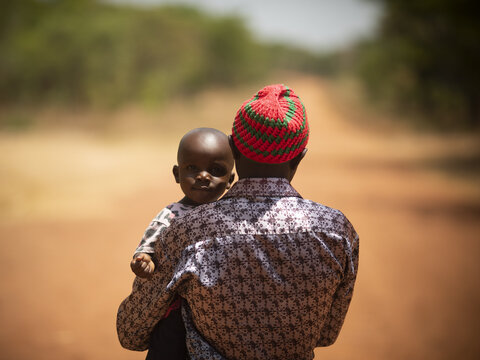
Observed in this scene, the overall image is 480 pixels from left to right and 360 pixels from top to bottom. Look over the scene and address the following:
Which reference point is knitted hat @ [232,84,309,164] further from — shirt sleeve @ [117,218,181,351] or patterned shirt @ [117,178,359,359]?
shirt sleeve @ [117,218,181,351]

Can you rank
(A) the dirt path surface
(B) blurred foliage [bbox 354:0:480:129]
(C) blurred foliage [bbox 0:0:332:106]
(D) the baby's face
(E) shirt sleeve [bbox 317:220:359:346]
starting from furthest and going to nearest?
(C) blurred foliage [bbox 0:0:332:106] → (B) blurred foliage [bbox 354:0:480:129] → (A) the dirt path surface → (D) the baby's face → (E) shirt sleeve [bbox 317:220:359:346]

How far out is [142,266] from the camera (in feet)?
4.98

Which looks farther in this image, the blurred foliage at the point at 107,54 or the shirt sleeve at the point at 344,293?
the blurred foliage at the point at 107,54

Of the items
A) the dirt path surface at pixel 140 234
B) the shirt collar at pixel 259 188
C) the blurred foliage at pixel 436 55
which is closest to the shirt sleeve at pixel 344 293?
the shirt collar at pixel 259 188

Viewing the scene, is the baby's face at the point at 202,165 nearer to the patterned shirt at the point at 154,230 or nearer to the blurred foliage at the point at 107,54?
the patterned shirt at the point at 154,230

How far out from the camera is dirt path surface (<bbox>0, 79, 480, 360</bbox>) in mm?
4211

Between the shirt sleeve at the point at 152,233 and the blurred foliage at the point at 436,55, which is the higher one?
the blurred foliage at the point at 436,55

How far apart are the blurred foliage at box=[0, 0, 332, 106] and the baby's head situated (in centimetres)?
2232

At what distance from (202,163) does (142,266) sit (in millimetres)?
519

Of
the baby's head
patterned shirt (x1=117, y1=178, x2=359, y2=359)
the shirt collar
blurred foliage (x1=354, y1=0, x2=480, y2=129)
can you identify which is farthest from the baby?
blurred foliage (x1=354, y1=0, x2=480, y2=129)

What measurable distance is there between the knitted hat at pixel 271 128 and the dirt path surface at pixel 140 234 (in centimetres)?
293

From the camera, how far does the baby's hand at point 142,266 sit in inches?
59.5

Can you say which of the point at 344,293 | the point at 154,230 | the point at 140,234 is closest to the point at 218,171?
the point at 154,230

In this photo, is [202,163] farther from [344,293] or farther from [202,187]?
[344,293]
